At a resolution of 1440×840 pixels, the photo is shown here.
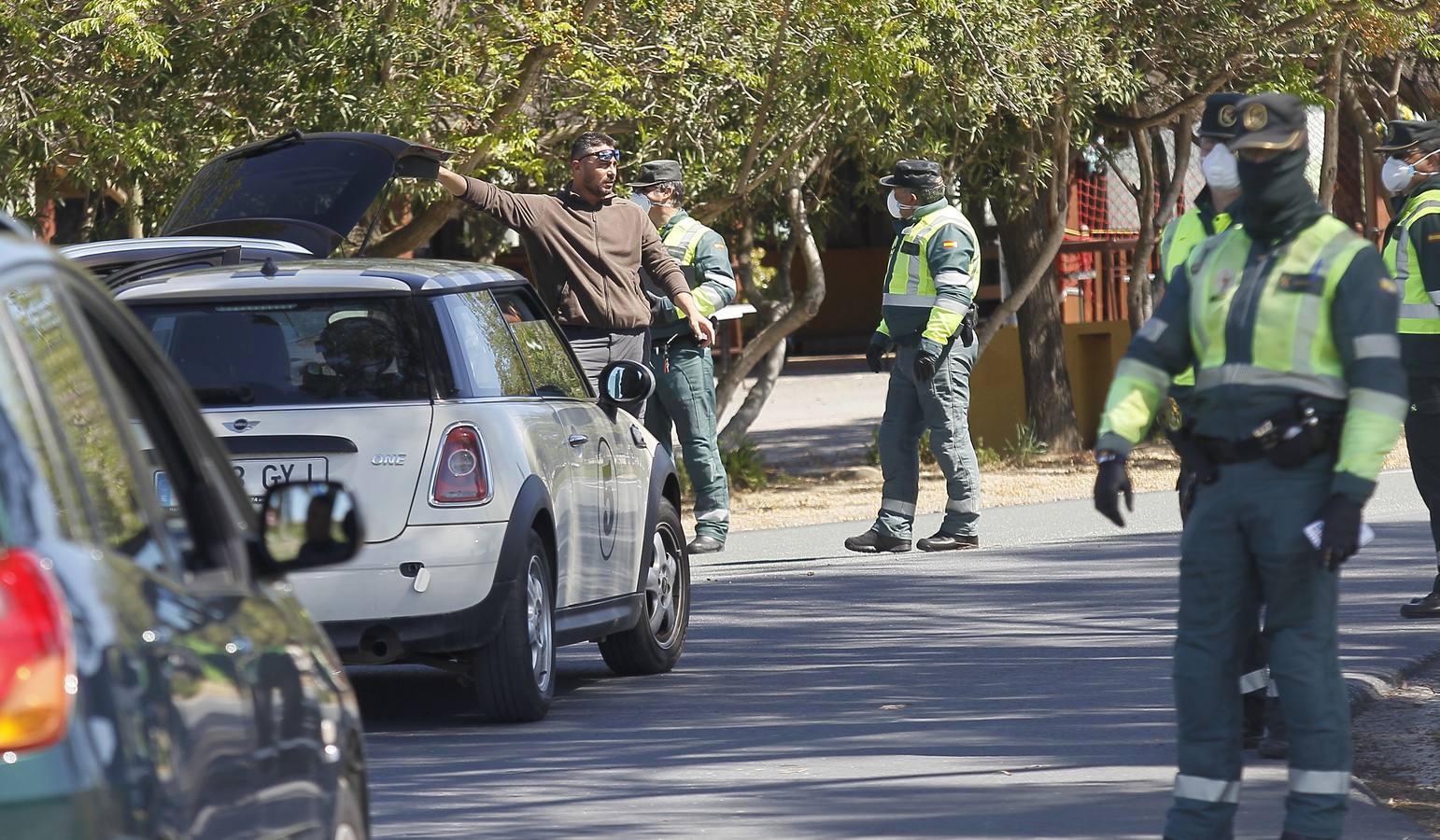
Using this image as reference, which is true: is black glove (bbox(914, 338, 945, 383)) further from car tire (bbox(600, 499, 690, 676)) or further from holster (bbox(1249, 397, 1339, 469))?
holster (bbox(1249, 397, 1339, 469))

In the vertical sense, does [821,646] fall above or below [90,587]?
below

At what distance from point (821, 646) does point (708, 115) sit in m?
5.68

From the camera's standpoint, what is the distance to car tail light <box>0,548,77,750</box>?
2.41m

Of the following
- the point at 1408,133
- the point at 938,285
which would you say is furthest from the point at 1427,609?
the point at 938,285

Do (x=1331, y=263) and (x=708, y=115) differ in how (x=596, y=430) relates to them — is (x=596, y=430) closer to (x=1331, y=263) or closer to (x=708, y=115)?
(x=1331, y=263)

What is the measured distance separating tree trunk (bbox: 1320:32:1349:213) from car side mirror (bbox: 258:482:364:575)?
14672 millimetres

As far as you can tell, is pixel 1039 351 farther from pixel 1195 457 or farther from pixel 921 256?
pixel 1195 457

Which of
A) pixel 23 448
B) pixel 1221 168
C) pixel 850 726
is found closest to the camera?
pixel 23 448

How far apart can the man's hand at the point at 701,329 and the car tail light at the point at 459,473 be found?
4.28 metres

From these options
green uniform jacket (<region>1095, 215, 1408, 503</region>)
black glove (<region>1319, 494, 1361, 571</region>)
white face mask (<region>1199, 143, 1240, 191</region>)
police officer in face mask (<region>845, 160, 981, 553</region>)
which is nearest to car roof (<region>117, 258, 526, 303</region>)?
white face mask (<region>1199, 143, 1240, 191</region>)

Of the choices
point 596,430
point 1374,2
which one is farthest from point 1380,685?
point 1374,2

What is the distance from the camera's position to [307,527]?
12.2 feet

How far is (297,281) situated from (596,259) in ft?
12.9

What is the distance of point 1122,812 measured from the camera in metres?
5.97
